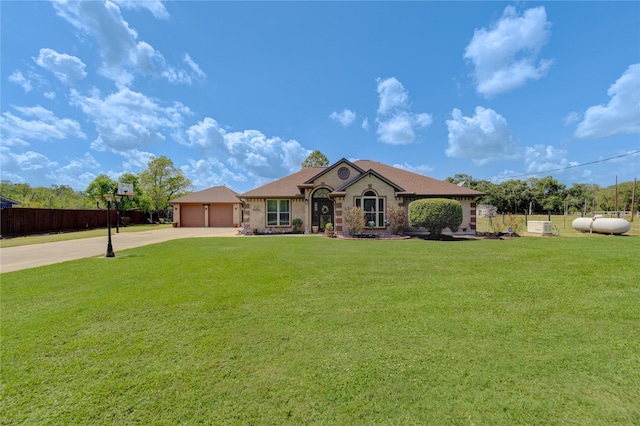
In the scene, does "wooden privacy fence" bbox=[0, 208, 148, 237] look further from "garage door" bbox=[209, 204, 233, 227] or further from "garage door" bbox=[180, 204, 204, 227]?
"garage door" bbox=[209, 204, 233, 227]

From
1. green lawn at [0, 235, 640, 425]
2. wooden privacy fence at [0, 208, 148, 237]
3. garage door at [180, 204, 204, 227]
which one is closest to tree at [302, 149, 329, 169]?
garage door at [180, 204, 204, 227]

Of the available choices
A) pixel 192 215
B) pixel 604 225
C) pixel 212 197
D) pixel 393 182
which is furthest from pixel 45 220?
pixel 604 225

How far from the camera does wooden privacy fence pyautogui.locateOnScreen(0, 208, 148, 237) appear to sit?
17.9m

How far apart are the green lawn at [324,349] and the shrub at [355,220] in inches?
355

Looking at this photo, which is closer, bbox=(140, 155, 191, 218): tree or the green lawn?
the green lawn

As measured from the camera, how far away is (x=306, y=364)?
10.0 feet

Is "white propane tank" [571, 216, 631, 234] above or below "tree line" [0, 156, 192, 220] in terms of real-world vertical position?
below

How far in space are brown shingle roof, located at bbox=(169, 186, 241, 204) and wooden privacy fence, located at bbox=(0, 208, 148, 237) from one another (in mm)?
7016

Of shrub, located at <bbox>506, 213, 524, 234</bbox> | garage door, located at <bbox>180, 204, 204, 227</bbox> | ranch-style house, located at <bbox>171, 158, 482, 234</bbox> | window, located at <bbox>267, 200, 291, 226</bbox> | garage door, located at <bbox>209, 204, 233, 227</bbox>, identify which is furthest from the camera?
garage door, located at <bbox>209, 204, 233, 227</bbox>

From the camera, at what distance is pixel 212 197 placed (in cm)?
2798

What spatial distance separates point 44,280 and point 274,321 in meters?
6.41

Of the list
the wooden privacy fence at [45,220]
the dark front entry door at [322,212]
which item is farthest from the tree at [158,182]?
the dark front entry door at [322,212]

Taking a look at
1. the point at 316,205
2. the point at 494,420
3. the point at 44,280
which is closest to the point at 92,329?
the point at 44,280

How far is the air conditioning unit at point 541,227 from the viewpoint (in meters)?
16.2
